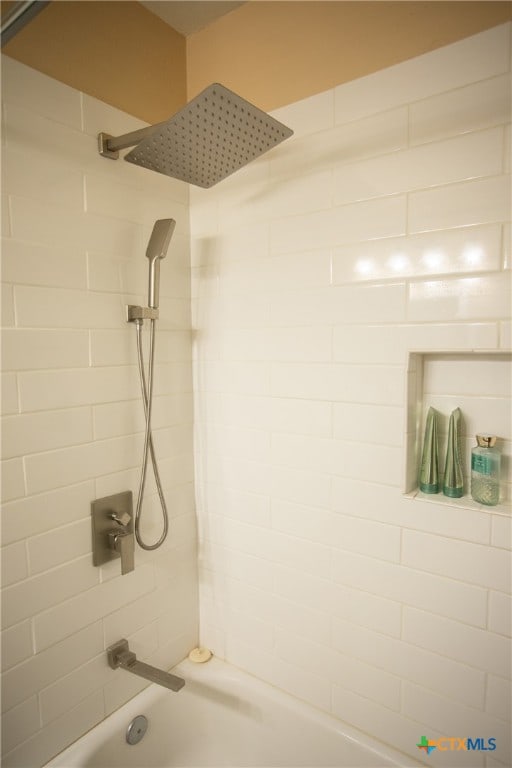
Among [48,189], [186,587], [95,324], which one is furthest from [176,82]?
[186,587]

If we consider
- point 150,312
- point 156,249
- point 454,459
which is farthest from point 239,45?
point 454,459

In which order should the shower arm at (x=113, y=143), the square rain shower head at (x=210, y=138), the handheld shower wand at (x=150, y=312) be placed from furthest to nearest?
the handheld shower wand at (x=150, y=312) < the shower arm at (x=113, y=143) < the square rain shower head at (x=210, y=138)

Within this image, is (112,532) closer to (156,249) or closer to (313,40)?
(156,249)

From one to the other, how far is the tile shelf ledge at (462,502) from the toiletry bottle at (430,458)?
0.02 meters

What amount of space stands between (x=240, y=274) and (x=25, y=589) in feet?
3.50

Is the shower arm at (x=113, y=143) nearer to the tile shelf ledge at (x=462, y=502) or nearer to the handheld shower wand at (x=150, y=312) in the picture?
the handheld shower wand at (x=150, y=312)

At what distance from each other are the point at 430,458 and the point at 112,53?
4.73 feet

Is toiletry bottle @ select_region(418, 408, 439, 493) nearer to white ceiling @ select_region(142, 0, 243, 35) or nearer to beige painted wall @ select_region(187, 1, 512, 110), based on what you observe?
beige painted wall @ select_region(187, 1, 512, 110)

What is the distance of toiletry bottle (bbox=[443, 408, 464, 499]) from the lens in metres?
1.08

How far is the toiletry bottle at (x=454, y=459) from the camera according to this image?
1080mm

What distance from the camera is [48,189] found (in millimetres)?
1122

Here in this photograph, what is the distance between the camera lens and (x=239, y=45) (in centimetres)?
135

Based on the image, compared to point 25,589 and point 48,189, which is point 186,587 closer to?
point 25,589

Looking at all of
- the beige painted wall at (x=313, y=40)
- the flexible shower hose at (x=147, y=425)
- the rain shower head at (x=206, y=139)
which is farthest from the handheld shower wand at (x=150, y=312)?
the beige painted wall at (x=313, y=40)
